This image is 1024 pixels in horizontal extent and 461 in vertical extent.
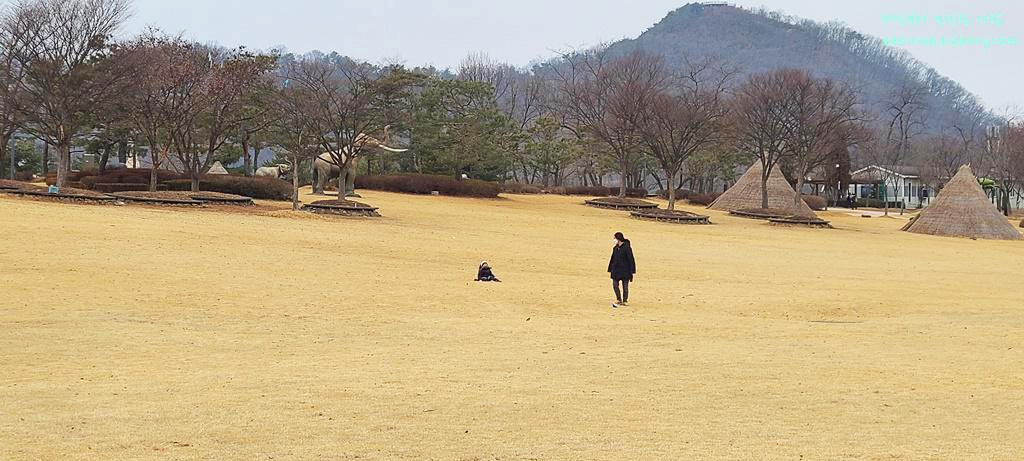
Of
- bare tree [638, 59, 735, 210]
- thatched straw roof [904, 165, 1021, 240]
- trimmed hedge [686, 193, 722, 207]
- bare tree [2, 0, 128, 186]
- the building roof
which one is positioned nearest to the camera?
bare tree [2, 0, 128, 186]

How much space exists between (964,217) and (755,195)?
11.9 metres

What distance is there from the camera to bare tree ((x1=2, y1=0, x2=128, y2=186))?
3391 cm

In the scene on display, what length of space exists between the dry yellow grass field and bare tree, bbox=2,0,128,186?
752 centimetres

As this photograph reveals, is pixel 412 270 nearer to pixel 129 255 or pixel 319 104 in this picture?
pixel 129 255

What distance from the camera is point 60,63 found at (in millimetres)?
34500

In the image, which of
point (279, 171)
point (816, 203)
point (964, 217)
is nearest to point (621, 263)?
point (964, 217)

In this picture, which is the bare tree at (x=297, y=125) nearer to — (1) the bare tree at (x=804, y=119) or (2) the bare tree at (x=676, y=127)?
(2) the bare tree at (x=676, y=127)

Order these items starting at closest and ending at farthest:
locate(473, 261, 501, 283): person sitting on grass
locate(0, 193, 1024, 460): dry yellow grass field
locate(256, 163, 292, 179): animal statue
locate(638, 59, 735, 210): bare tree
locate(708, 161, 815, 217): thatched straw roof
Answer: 1. locate(0, 193, 1024, 460): dry yellow grass field
2. locate(473, 261, 501, 283): person sitting on grass
3. locate(638, 59, 735, 210): bare tree
4. locate(256, 163, 292, 179): animal statue
5. locate(708, 161, 815, 217): thatched straw roof

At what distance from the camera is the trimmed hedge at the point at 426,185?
167ft

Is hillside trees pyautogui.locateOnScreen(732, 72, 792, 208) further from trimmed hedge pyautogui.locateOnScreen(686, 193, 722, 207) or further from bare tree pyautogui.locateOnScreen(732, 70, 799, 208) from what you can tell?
trimmed hedge pyautogui.locateOnScreen(686, 193, 722, 207)

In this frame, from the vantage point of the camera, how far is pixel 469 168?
5897 centimetres

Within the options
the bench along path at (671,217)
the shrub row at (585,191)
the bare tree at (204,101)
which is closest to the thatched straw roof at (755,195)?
the bench along path at (671,217)

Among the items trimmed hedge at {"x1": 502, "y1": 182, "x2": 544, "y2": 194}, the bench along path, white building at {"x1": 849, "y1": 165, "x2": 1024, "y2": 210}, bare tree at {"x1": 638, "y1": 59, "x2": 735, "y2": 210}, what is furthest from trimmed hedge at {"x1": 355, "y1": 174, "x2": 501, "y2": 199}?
white building at {"x1": 849, "y1": 165, "x2": 1024, "y2": 210}

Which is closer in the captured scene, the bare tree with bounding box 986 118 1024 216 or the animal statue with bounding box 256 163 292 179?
the animal statue with bounding box 256 163 292 179
